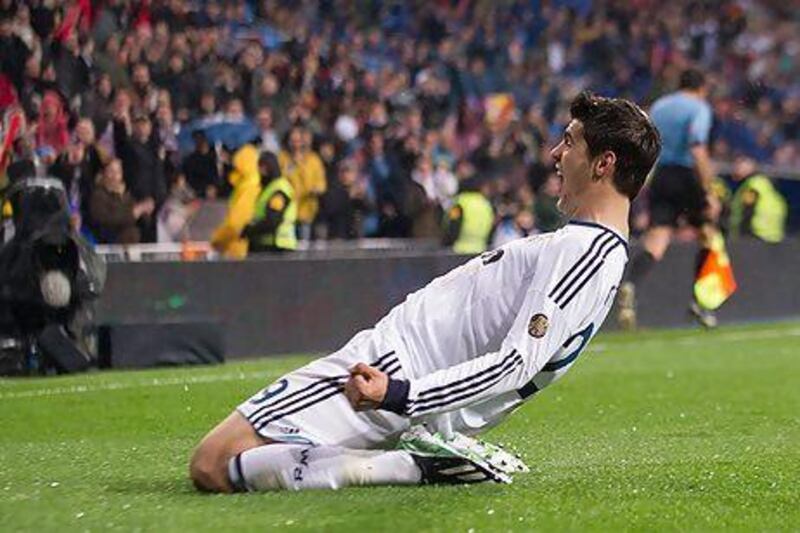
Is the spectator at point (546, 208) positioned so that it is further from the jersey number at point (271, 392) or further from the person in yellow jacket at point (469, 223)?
the jersey number at point (271, 392)

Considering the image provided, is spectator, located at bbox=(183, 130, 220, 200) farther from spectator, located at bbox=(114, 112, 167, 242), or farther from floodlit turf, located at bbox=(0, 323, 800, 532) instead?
floodlit turf, located at bbox=(0, 323, 800, 532)

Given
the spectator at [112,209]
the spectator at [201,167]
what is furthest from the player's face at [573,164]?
the spectator at [201,167]

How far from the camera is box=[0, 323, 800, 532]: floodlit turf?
6359 millimetres

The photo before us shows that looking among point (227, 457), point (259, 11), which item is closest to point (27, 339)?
point (227, 457)

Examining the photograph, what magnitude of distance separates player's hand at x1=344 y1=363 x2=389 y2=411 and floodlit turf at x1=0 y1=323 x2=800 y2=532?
0.36 m

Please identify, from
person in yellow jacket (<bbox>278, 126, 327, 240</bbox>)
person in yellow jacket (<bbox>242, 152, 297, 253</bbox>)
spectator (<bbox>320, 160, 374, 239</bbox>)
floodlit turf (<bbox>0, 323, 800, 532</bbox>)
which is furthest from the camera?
spectator (<bbox>320, 160, 374, 239</bbox>)

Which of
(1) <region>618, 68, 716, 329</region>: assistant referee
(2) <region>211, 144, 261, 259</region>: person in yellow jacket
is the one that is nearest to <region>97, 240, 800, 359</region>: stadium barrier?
(2) <region>211, 144, 261, 259</region>: person in yellow jacket

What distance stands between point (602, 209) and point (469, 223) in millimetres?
15331

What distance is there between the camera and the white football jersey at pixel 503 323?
259 inches

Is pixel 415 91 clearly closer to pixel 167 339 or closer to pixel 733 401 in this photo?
pixel 167 339

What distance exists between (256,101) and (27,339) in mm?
7060

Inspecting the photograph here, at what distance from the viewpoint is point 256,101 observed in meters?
21.4

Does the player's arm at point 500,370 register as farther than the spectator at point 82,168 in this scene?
No

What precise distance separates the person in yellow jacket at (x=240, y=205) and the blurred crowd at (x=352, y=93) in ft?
1.26
